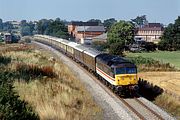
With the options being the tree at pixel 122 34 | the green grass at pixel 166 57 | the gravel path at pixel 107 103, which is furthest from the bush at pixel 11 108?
the tree at pixel 122 34

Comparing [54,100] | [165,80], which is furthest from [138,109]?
[165,80]

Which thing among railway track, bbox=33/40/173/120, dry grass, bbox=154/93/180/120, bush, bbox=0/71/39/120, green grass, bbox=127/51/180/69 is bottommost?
green grass, bbox=127/51/180/69

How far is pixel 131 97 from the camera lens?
98.2 feet

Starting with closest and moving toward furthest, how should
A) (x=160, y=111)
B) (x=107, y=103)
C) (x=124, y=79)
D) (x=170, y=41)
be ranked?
(x=160, y=111)
(x=107, y=103)
(x=124, y=79)
(x=170, y=41)

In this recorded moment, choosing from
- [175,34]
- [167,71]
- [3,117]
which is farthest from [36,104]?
[175,34]

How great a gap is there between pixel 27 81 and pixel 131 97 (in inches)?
304

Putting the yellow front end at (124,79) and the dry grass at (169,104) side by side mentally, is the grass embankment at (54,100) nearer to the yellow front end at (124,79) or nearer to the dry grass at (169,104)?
the yellow front end at (124,79)

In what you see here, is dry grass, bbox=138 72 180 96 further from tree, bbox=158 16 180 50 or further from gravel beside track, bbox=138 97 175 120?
tree, bbox=158 16 180 50

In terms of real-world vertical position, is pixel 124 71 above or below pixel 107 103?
above

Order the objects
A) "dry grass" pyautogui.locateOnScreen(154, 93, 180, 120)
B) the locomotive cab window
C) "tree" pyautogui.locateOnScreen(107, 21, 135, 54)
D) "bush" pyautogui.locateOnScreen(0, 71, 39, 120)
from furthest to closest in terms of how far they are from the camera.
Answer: "tree" pyautogui.locateOnScreen(107, 21, 135, 54), the locomotive cab window, "dry grass" pyautogui.locateOnScreen(154, 93, 180, 120), "bush" pyautogui.locateOnScreen(0, 71, 39, 120)

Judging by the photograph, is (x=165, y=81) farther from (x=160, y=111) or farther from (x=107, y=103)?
(x=160, y=111)

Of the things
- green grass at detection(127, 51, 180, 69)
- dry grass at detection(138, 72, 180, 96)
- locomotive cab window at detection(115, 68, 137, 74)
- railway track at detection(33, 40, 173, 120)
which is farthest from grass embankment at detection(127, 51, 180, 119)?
green grass at detection(127, 51, 180, 69)

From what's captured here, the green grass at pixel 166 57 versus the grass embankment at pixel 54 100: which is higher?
the grass embankment at pixel 54 100

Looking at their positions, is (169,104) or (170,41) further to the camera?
(170,41)
